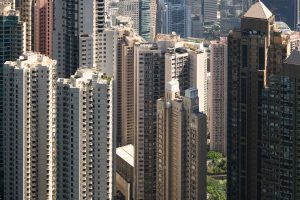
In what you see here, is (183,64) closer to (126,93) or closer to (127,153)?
(126,93)

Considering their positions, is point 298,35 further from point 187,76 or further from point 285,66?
point 285,66

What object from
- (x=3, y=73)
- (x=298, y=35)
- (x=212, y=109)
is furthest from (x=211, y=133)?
(x=3, y=73)

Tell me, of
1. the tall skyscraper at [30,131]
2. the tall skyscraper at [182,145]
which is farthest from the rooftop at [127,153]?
the tall skyscraper at [30,131]

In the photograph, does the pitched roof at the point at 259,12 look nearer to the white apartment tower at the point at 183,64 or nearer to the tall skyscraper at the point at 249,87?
the tall skyscraper at the point at 249,87

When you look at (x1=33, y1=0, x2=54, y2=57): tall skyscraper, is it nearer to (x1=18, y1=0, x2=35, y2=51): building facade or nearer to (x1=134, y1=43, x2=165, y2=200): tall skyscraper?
(x1=18, y1=0, x2=35, y2=51): building facade

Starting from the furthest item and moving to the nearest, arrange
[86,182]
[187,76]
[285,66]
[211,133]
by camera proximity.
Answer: [211,133] → [187,76] → [86,182] → [285,66]

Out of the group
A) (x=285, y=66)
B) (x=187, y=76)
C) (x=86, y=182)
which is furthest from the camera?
(x=187, y=76)
